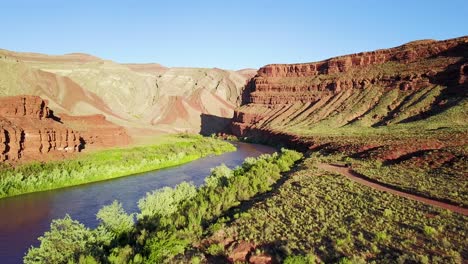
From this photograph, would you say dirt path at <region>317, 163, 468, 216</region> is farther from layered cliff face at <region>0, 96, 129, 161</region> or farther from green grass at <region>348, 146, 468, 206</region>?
layered cliff face at <region>0, 96, 129, 161</region>

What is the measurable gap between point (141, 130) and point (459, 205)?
71.8 meters

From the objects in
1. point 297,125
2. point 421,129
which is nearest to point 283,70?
point 297,125

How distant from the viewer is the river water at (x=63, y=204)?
84.6 feet

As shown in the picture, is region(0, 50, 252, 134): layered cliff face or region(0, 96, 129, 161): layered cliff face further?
region(0, 50, 252, 134): layered cliff face

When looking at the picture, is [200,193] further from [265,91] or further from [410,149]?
[265,91]

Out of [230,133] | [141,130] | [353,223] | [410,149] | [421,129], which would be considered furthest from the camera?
[230,133]

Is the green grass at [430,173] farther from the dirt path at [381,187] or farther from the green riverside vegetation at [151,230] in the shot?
the green riverside vegetation at [151,230]

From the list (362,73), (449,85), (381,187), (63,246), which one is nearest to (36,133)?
(63,246)

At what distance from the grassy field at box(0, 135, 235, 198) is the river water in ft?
4.22

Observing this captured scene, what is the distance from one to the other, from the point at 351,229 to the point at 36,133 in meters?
39.8

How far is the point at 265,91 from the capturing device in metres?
124

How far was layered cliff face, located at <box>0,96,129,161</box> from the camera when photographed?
1692 inches

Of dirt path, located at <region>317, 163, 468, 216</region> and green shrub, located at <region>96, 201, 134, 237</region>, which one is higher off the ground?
dirt path, located at <region>317, 163, 468, 216</region>

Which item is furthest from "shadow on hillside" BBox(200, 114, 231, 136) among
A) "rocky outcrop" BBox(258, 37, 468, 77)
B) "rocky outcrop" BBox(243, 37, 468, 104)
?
"rocky outcrop" BBox(258, 37, 468, 77)
